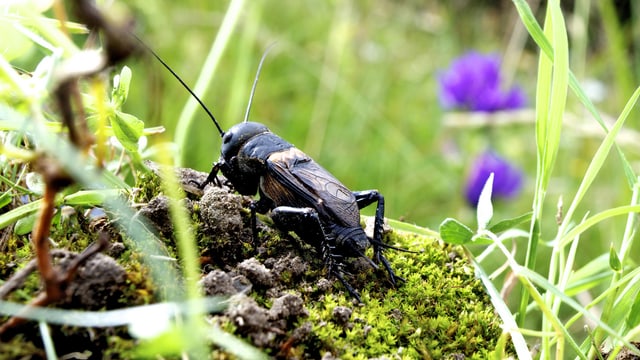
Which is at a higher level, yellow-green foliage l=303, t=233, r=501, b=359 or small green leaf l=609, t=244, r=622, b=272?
small green leaf l=609, t=244, r=622, b=272

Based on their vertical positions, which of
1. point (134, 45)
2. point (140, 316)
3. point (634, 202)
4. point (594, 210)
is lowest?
point (594, 210)

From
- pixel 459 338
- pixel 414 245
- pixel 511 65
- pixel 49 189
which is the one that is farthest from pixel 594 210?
pixel 49 189

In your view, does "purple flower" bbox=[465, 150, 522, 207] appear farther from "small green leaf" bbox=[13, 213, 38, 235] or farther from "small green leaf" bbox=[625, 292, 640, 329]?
"small green leaf" bbox=[13, 213, 38, 235]

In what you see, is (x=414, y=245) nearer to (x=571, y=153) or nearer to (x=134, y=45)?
(x=134, y=45)

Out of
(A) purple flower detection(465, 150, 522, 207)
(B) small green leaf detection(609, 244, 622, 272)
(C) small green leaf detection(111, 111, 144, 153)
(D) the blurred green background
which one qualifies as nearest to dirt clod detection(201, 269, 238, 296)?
(C) small green leaf detection(111, 111, 144, 153)

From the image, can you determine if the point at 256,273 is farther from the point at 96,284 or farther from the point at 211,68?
the point at 211,68

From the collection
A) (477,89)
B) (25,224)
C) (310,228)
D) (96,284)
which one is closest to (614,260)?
(310,228)
